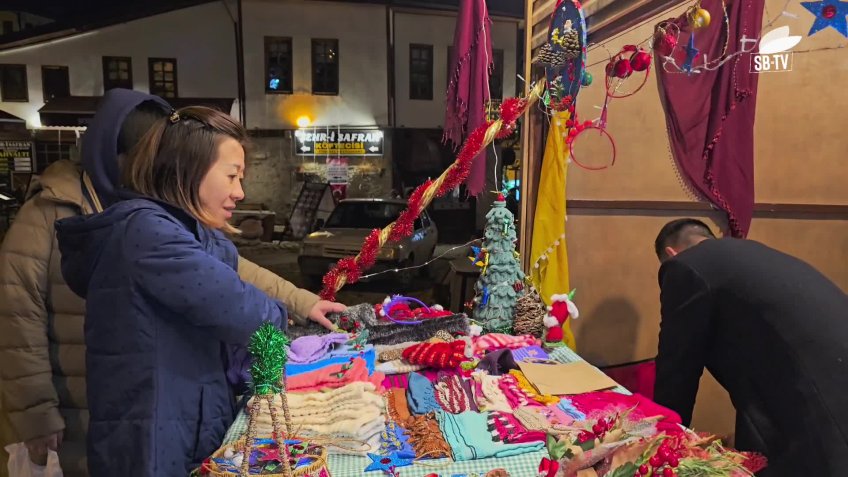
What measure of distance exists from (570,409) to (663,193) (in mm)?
2058

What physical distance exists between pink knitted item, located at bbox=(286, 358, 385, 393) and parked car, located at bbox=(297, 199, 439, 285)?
1.61m

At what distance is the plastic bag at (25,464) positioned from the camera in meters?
1.80

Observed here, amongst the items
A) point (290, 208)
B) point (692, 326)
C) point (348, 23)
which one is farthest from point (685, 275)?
point (348, 23)

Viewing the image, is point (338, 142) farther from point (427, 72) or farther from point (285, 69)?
point (427, 72)

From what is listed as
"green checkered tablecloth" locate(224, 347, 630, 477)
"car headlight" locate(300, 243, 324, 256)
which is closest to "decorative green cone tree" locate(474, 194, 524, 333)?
"green checkered tablecloth" locate(224, 347, 630, 477)

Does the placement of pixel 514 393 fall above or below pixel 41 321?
below

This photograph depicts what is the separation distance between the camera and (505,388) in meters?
1.85

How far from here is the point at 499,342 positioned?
7.37 ft

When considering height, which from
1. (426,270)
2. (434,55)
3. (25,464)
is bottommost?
(25,464)

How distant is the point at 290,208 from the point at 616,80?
2.36m

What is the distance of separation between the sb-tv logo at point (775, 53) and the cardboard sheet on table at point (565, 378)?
7.44 feet

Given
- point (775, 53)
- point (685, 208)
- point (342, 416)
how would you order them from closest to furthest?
point (342, 416) → point (775, 53) → point (685, 208)

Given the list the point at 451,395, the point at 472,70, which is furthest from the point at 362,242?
the point at 451,395

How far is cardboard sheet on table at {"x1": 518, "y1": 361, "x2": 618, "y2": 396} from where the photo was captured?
1852 millimetres
